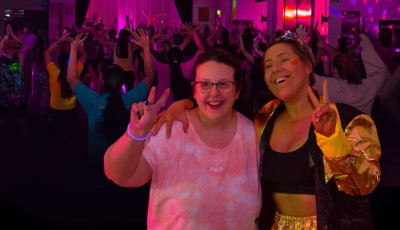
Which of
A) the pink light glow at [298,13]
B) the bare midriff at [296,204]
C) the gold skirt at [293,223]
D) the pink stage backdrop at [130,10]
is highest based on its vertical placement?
the pink stage backdrop at [130,10]

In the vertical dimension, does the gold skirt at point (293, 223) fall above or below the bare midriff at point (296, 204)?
Answer: below

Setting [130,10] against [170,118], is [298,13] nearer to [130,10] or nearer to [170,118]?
[170,118]

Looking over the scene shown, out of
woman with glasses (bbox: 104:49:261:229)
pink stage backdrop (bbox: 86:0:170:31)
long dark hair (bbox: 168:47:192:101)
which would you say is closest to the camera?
woman with glasses (bbox: 104:49:261:229)

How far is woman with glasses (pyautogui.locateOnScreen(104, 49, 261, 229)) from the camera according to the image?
2020mm

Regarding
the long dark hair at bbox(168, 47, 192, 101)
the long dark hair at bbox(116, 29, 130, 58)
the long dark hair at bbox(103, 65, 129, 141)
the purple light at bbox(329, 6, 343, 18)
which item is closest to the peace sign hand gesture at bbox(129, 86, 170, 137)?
the long dark hair at bbox(103, 65, 129, 141)

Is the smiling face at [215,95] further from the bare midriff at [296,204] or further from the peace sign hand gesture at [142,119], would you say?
the bare midriff at [296,204]

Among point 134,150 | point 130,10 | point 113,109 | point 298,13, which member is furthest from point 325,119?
point 130,10

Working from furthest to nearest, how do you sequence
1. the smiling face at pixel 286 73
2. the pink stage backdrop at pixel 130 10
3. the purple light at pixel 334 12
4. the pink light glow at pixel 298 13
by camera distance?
the pink stage backdrop at pixel 130 10, the pink light glow at pixel 298 13, the purple light at pixel 334 12, the smiling face at pixel 286 73

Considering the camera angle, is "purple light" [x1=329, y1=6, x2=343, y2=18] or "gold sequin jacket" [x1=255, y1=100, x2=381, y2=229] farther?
"purple light" [x1=329, y1=6, x2=343, y2=18]

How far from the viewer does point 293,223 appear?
221 cm

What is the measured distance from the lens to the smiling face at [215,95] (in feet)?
6.93

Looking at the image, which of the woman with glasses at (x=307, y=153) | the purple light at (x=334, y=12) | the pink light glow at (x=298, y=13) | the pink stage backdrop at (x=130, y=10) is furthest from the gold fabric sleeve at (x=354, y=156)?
the pink stage backdrop at (x=130, y=10)

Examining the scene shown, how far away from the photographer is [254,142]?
226 cm

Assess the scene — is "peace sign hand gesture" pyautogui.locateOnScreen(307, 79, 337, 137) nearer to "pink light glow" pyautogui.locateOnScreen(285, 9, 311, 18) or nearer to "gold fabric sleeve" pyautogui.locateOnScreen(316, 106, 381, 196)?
"gold fabric sleeve" pyautogui.locateOnScreen(316, 106, 381, 196)
